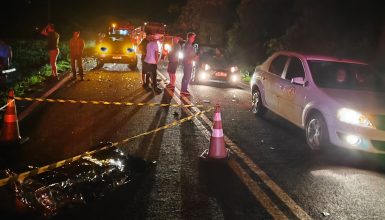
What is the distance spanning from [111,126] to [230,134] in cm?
238

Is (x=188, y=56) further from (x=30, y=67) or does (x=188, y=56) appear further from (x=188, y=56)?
(x=30, y=67)

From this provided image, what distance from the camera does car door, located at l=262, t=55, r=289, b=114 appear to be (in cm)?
986

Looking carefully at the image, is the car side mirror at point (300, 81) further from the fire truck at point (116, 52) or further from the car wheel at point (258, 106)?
the fire truck at point (116, 52)

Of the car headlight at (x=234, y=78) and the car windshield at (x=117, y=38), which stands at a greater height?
the car windshield at (x=117, y=38)

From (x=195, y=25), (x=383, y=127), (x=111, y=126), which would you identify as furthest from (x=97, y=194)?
(x=195, y=25)

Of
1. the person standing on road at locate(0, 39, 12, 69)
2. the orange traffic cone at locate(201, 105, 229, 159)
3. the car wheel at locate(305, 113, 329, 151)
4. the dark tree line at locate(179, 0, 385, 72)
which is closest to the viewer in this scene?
the orange traffic cone at locate(201, 105, 229, 159)

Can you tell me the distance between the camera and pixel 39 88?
14.5m

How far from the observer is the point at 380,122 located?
715cm

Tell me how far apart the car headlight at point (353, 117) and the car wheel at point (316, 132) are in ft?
1.27

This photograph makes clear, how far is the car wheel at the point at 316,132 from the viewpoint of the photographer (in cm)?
767

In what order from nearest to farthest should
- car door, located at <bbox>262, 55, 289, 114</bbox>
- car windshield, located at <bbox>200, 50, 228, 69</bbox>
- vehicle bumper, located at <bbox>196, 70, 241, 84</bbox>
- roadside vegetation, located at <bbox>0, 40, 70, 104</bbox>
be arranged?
car door, located at <bbox>262, 55, 289, 114</bbox> < roadside vegetation, located at <bbox>0, 40, 70, 104</bbox> < vehicle bumper, located at <bbox>196, 70, 241, 84</bbox> < car windshield, located at <bbox>200, 50, 228, 69</bbox>

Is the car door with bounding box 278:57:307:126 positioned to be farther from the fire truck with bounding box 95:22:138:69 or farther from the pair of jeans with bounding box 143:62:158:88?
the fire truck with bounding box 95:22:138:69

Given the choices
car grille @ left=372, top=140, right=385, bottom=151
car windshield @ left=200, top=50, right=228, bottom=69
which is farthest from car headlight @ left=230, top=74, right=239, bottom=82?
car grille @ left=372, top=140, right=385, bottom=151

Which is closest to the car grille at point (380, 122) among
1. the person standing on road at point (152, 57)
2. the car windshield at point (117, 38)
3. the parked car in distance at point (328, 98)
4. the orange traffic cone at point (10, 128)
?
the parked car in distance at point (328, 98)
